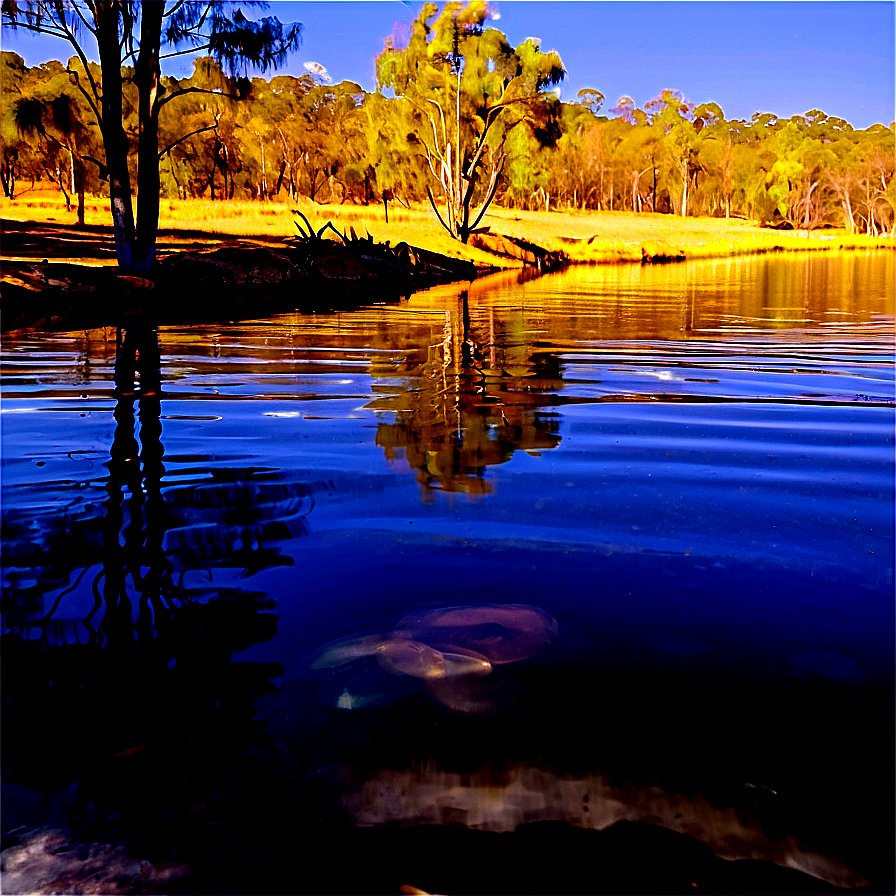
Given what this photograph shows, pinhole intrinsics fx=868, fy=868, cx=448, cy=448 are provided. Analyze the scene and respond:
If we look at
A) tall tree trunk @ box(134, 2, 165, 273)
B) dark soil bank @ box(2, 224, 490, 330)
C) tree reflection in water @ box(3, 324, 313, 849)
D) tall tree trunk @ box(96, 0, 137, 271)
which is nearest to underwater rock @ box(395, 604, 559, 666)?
tree reflection in water @ box(3, 324, 313, 849)

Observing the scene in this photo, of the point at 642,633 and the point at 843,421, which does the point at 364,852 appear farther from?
the point at 843,421

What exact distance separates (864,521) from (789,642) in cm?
120

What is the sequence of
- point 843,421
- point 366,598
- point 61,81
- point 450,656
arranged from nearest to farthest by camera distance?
point 450,656
point 366,598
point 843,421
point 61,81

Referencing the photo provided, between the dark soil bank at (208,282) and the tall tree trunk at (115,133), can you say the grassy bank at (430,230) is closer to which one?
the dark soil bank at (208,282)

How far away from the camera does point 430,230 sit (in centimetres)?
3494

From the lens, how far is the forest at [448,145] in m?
32.6

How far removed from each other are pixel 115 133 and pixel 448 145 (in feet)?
69.9

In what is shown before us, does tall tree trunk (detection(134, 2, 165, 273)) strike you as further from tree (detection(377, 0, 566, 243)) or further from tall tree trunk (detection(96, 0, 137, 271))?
tree (detection(377, 0, 566, 243))

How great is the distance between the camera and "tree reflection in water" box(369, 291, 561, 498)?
14.1 ft

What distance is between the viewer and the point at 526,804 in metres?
1.88

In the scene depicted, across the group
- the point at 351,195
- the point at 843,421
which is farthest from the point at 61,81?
the point at 843,421

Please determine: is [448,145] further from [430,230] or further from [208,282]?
[208,282]

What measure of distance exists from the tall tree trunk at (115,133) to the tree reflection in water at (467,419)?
8.93 m

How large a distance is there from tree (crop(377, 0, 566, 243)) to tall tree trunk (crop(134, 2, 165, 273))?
59.4 feet
